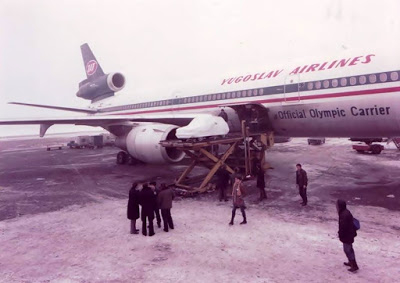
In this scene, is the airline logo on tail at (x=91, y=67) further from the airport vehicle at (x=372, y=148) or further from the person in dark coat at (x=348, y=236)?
the person in dark coat at (x=348, y=236)

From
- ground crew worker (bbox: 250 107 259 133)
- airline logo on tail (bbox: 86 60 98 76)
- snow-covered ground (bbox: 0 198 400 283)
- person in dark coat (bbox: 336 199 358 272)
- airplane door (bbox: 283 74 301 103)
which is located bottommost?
snow-covered ground (bbox: 0 198 400 283)

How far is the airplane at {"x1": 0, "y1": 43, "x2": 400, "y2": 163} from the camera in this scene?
10297 millimetres

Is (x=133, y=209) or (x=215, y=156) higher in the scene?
(x=215, y=156)

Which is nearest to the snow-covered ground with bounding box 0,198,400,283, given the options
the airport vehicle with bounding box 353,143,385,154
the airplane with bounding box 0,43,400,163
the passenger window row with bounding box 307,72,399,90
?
the airplane with bounding box 0,43,400,163

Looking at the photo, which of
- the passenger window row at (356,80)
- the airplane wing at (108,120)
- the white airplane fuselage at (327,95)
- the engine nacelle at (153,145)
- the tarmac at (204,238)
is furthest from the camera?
the airplane wing at (108,120)

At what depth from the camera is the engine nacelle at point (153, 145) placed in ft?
41.4

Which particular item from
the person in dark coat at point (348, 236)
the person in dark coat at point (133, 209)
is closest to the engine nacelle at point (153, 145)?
the person in dark coat at point (133, 209)

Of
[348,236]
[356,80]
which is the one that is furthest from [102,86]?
[348,236]

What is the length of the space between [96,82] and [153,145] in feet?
56.9

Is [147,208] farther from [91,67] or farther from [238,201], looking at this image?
[91,67]

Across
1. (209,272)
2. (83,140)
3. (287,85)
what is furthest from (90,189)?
(83,140)

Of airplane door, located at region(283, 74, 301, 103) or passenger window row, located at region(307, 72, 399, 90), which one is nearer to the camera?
passenger window row, located at region(307, 72, 399, 90)

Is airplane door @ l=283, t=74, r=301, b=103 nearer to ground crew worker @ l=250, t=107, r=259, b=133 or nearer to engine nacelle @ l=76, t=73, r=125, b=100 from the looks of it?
ground crew worker @ l=250, t=107, r=259, b=133

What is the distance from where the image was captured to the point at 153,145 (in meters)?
12.8
